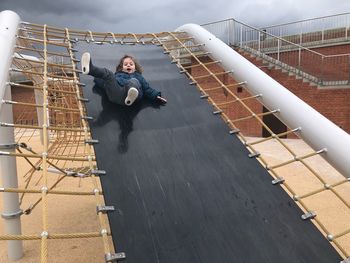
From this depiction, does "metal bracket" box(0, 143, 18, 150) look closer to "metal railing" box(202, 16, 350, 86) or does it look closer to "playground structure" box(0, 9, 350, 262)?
"playground structure" box(0, 9, 350, 262)

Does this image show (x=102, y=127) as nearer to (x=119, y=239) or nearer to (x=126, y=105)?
(x=126, y=105)

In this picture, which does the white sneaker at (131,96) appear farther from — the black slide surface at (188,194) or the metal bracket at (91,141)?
the metal bracket at (91,141)

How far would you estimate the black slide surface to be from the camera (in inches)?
72.7

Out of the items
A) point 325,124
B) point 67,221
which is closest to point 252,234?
point 325,124

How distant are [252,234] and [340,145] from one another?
2.38 feet

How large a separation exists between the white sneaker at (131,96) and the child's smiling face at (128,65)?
0.65m

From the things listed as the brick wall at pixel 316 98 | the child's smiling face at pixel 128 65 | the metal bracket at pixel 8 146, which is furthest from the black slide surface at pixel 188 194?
the brick wall at pixel 316 98

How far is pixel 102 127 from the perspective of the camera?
262 centimetres

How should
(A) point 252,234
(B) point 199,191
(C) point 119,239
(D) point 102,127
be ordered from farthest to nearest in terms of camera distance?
(D) point 102,127
(B) point 199,191
(A) point 252,234
(C) point 119,239

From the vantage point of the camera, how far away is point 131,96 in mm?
2818

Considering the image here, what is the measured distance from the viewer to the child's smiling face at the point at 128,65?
136 inches

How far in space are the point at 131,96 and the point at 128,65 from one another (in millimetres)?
766

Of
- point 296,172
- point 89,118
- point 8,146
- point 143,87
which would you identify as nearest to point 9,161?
point 8,146

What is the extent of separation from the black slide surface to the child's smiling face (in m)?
0.46
